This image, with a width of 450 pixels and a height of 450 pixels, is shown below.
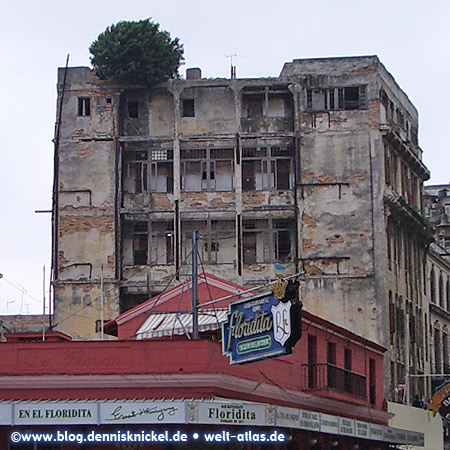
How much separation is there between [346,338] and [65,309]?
17.7 metres

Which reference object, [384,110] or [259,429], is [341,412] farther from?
[384,110]

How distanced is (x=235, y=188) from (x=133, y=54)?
7.99 metres

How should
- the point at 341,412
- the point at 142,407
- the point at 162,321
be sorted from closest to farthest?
the point at 142,407, the point at 162,321, the point at 341,412

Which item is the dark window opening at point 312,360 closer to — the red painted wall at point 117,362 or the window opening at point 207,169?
the red painted wall at point 117,362

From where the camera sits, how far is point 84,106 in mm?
57219

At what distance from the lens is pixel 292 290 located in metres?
30.2

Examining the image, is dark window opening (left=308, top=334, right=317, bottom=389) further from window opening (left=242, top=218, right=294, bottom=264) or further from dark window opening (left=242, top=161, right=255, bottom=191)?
dark window opening (left=242, top=161, right=255, bottom=191)

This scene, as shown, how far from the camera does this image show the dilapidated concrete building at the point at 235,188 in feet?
181

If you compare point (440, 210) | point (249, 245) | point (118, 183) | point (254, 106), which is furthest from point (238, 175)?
point (440, 210)

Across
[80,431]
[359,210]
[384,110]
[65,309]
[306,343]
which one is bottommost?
[80,431]

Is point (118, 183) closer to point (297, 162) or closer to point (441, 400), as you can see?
point (297, 162)

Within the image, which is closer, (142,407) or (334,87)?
(142,407)

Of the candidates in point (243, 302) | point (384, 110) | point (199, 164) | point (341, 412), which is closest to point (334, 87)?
point (384, 110)

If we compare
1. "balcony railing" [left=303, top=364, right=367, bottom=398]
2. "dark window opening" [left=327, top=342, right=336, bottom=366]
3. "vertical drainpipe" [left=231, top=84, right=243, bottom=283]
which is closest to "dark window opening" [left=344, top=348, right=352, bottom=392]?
"balcony railing" [left=303, top=364, right=367, bottom=398]
